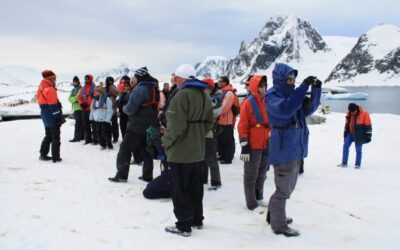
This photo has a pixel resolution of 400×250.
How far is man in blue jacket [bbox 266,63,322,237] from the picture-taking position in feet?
16.2

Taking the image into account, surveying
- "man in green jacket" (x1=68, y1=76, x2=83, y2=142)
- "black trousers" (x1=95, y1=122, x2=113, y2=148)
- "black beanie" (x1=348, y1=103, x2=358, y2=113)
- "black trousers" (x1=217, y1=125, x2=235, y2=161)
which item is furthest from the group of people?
"black beanie" (x1=348, y1=103, x2=358, y2=113)

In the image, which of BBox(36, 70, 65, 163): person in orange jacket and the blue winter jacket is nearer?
the blue winter jacket

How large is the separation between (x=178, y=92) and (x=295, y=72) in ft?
4.93

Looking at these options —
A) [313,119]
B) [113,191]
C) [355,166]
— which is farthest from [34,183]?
[313,119]

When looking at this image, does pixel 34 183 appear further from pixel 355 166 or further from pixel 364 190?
pixel 355 166

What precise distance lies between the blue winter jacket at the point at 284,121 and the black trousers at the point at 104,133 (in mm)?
7360

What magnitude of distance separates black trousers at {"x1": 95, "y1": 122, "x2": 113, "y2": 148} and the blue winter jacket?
7.36 meters

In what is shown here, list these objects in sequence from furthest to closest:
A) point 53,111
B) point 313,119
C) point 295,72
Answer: point 313,119, point 53,111, point 295,72

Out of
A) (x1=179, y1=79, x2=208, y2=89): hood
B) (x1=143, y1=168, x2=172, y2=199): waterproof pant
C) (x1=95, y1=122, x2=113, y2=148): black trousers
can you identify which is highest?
(x1=179, y1=79, x2=208, y2=89): hood

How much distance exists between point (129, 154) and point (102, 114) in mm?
3969

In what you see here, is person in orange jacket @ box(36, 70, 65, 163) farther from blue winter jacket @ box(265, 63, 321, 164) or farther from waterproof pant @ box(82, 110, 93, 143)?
blue winter jacket @ box(265, 63, 321, 164)

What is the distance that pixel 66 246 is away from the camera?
4.77 metres

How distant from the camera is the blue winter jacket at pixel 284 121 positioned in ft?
16.2

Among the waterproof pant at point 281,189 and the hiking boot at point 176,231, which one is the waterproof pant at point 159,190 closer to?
the hiking boot at point 176,231
